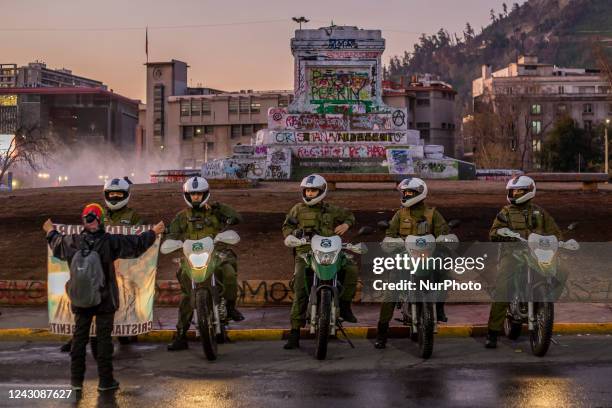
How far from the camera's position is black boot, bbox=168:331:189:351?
11.6 m

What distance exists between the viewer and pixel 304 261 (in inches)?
453

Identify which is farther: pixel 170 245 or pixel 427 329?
pixel 170 245

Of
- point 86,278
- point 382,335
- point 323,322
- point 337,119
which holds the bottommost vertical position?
point 382,335

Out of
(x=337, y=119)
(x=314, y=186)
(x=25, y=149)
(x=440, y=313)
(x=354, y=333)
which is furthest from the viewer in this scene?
(x=25, y=149)

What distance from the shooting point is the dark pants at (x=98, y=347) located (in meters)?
9.18

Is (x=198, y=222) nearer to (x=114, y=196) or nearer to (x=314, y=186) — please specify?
(x=114, y=196)

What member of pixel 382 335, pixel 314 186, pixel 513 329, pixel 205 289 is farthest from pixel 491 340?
pixel 205 289

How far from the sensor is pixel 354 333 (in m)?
12.4

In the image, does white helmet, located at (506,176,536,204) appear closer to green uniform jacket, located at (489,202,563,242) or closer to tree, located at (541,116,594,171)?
green uniform jacket, located at (489,202,563,242)

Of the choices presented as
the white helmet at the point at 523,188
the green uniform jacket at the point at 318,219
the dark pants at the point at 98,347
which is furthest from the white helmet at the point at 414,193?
the dark pants at the point at 98,347

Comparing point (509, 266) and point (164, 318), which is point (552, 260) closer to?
point (509, 266)

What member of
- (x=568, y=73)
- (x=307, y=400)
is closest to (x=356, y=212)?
(x=307, y=400)

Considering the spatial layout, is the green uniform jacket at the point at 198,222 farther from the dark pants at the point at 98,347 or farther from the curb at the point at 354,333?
the dark pants at the point at 98,347

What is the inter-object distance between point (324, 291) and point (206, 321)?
1374mm
